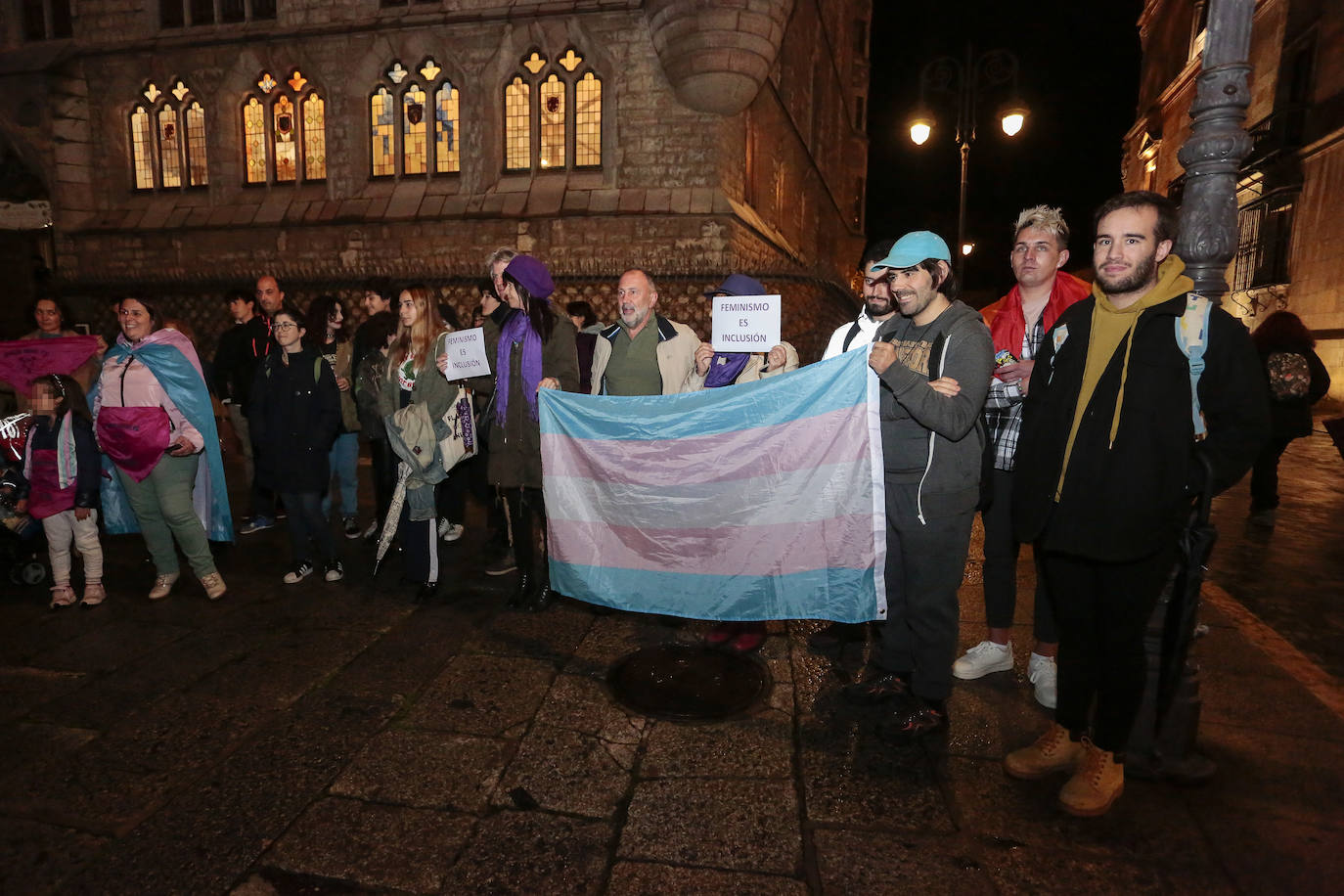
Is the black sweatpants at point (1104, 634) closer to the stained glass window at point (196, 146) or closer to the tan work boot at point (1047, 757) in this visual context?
the tan work boot at point (1047, 757)

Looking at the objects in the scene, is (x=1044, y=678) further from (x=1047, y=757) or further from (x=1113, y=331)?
(x=1113, y=331)

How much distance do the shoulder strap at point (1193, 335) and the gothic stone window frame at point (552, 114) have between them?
13248mm

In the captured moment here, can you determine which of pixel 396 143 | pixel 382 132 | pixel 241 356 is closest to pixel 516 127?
pixel 396 143

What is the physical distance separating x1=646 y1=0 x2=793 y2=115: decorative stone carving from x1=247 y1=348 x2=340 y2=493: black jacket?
33.2 ft

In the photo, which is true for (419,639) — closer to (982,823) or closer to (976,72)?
(982,823)

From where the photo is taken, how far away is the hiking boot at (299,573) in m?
5.29

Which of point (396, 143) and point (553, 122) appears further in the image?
point (396, 143)

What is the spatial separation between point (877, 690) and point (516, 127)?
1433cm

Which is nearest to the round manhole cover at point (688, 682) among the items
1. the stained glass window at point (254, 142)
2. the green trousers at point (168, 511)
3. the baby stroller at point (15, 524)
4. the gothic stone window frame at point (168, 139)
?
the green trousers at point (168, 511)

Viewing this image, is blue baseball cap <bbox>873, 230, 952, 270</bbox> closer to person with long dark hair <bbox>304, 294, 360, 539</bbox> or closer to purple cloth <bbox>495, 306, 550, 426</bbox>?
purple cloth <bbox>495, 306, 550, 426</bbox>

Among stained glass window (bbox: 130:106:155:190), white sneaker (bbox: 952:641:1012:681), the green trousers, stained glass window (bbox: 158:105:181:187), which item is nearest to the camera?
white sneaker (bbox: 952:641:1012:681)

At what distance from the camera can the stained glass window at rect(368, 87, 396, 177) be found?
1507 centimetres

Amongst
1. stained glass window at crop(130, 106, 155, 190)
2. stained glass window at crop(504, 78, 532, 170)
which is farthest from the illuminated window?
stained glass window at crop(130, 106, 155, 190)

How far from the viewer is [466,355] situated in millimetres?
4723
